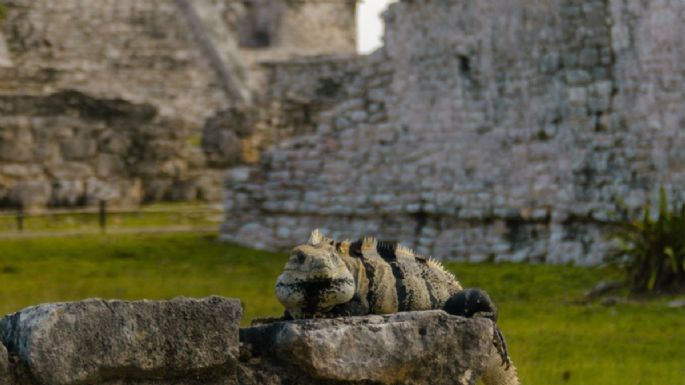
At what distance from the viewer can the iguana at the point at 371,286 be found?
21.5 ft

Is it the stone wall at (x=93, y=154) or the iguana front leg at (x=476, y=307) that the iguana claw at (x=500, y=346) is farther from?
the stone wall at (x=93, y=154)

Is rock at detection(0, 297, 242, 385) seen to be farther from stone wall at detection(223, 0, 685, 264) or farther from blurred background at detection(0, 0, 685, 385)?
stone wall at detection(223, 0, 685, 264)

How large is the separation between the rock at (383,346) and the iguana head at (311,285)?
32 cm

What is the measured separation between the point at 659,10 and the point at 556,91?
1584 mm

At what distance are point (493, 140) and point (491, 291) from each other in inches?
125

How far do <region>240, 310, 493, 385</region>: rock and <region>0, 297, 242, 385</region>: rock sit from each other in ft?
0.85

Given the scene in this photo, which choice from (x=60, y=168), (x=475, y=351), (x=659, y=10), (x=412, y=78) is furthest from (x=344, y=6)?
(x=475, y=351)

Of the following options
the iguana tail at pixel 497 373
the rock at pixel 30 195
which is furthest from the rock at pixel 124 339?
the rock at pixel 30 195

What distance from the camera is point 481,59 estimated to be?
17484 mm

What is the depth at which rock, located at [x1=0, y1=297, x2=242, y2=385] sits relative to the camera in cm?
541

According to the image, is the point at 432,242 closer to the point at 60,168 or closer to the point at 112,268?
the point at 112,268

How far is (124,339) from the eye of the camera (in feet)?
18.2

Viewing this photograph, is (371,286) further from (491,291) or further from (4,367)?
(491,291)

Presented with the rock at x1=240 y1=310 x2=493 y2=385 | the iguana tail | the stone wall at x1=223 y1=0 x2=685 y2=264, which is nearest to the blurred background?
the stone wall at x1=223 y1=0 x2=685 y2=264
